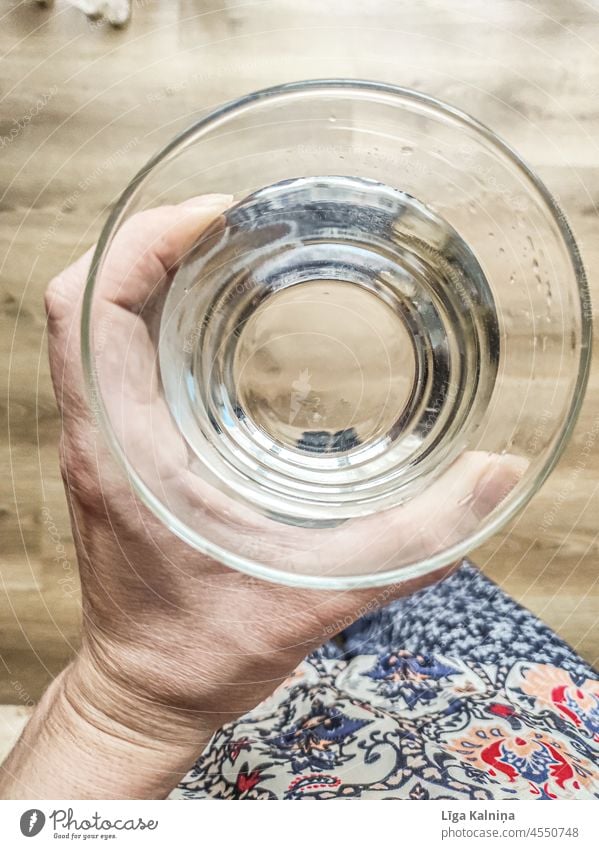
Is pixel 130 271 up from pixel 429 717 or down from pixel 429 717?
up

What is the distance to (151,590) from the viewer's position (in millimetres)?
396

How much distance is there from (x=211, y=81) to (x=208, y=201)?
7.2 inches

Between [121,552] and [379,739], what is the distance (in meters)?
0.19

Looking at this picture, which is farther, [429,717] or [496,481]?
[429,717]

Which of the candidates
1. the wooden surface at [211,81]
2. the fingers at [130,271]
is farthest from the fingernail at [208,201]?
the wooden surface at [211,81]

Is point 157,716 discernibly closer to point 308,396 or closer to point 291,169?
point 308,396

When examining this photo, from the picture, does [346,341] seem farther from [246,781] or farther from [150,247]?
[246,781]

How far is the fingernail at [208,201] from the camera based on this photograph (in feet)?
1.22

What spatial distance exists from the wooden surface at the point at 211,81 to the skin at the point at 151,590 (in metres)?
0.14
